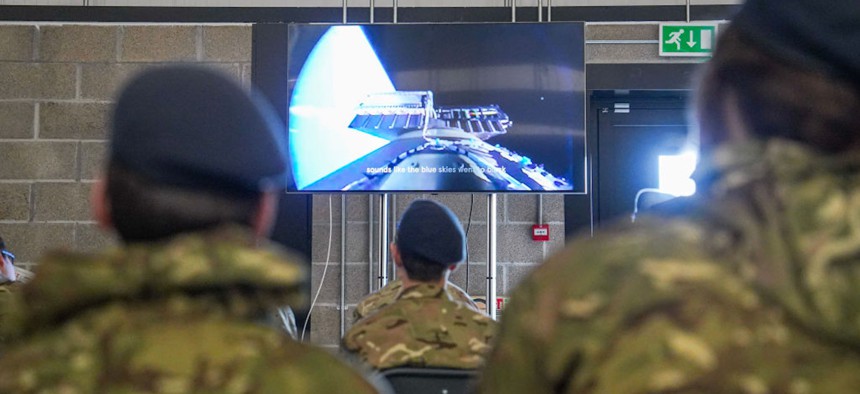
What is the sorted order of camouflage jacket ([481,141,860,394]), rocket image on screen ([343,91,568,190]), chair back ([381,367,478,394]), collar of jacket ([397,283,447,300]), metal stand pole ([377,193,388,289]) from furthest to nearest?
metal stand pole ([377,193,388,289])
rocket image on screen ([343,91,568,190])
collar of jacket ([397,283,447,300])
chair back ([381,367,478,394])
camouflage jacket ([481,141,860,394])

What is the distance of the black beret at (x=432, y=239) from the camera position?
113 inches

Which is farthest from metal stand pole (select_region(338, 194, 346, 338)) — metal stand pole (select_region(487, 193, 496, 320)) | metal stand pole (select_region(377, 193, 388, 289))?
metal stand pole (select_region(487, 193, 496, 320))

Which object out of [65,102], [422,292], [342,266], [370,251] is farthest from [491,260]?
[65,102]

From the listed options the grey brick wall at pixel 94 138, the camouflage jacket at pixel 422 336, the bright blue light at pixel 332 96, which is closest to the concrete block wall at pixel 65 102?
the grey brick wall at pixel 94 138

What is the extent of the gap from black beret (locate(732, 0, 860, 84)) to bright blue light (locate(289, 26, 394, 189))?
11.9 ft

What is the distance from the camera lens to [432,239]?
2914 millimetres

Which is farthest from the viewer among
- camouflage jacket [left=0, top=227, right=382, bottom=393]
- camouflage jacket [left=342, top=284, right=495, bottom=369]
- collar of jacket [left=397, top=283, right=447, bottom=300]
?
collar of jacket [left=397, top=283, right=447, bottom=300]

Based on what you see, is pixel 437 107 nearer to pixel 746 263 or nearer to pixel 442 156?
pixel 442 156

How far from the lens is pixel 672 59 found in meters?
4.81

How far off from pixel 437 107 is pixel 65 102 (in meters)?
1.87

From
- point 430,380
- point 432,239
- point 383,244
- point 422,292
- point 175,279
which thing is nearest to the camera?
point 175,279

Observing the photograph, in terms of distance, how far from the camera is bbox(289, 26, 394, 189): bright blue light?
4359 mm

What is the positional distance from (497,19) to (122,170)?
4.01m

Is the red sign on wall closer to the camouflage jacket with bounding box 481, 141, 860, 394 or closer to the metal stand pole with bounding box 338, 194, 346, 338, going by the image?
the metal stand pole with bounding box 338, 194, 346, 338
